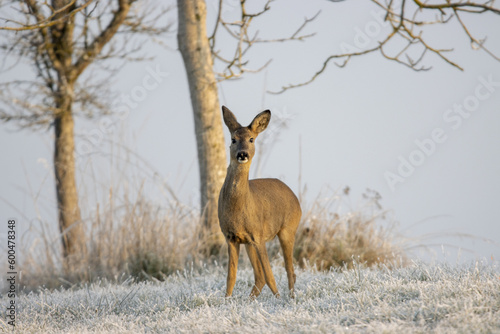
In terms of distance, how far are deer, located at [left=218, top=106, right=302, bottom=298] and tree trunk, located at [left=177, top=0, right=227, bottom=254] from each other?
9.04 feet

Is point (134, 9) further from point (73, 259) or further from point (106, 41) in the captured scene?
point (73, 259)

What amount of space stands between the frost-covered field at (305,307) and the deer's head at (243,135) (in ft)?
3.46

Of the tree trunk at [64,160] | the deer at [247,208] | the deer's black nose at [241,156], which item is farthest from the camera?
the tree trunk at [64,160]

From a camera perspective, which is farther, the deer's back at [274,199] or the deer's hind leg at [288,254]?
the deer's hind leg at [288,254]

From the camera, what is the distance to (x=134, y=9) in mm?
9750

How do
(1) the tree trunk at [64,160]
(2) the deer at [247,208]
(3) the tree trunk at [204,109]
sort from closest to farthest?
(2) the deer at [247,208] → (3) the tree trunk at [204,109] → (1) the tree trunk at [64,160]

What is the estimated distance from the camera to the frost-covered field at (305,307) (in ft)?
10.1

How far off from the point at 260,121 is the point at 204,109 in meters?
3.16

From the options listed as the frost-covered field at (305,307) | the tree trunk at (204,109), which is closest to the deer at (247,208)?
the frost-covered field at (305,307)

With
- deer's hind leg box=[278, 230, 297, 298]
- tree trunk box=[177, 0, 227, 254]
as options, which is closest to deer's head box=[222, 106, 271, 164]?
deer's hind leg box=[278, 230, 297, 298]

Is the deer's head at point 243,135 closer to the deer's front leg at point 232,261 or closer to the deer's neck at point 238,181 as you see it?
the deer's neck at point 238,181

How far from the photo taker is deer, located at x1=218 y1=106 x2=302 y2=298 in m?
3.69

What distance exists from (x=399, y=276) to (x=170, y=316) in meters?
1.97

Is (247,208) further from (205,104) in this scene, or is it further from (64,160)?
(64,160)
